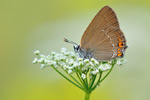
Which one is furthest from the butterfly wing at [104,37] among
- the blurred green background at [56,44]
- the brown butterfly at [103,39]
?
the blurred green background at [56,44]

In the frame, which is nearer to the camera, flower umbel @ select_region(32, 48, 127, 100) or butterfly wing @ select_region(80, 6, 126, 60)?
flower umbel @ select_region(32, 48, 127, 100)

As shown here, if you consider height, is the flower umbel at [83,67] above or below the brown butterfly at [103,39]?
below

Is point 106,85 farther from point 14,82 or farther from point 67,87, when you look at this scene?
point 14,82

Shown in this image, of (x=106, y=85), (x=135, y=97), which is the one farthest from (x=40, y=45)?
(x=135, y=97)

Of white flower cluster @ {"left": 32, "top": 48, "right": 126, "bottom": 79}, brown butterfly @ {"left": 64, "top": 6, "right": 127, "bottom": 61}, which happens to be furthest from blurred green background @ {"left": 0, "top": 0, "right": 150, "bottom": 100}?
white flower cluster @ {"left": 32, "top": 48, "right": 126, "bottom": 79}

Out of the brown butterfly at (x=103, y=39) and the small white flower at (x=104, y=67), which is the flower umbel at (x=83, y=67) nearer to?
the small white flower at (x=104, y=67)

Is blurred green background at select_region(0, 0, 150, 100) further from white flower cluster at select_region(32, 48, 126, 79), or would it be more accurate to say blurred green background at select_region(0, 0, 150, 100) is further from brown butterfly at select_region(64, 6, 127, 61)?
white flower cluster at select_region(32, 48, 126, 79)

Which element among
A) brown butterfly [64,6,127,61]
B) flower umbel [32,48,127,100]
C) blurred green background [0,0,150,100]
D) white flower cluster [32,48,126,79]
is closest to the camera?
flower umbel [32,48,127,100]

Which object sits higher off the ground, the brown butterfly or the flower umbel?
the brown butterfly
